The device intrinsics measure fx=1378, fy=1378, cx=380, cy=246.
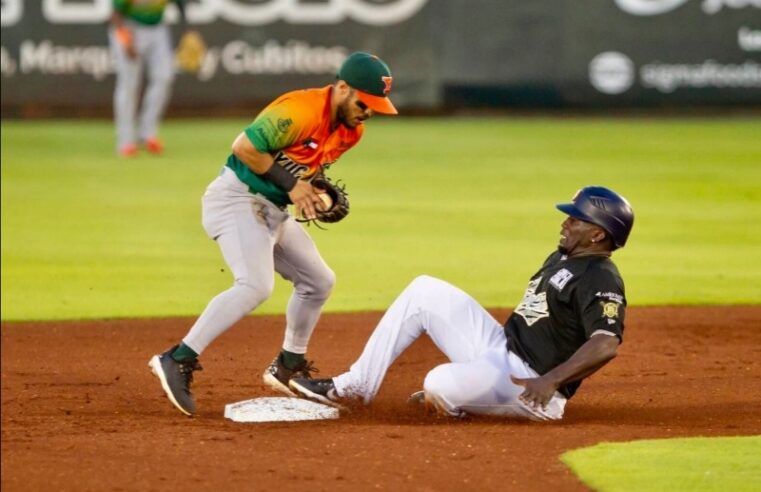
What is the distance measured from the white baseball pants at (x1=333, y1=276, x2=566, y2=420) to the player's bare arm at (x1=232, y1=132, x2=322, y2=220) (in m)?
0.67

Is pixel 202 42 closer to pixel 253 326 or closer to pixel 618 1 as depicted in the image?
pixel 618 1

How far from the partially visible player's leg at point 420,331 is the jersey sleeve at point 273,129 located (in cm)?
101

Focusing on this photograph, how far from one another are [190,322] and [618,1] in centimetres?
1348

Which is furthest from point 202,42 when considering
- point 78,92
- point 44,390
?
point 44,390

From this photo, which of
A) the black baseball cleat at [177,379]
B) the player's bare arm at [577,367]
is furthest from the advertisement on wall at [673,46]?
the player's bare arm at [577,367]

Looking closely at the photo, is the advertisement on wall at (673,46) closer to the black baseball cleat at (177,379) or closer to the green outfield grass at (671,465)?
the black baseball cleat at (177,379)

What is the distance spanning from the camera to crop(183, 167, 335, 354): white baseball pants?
277 inches

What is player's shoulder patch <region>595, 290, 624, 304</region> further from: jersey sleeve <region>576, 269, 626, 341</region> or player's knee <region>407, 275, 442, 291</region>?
player's knee <region>407, 275, 442, 291</region>

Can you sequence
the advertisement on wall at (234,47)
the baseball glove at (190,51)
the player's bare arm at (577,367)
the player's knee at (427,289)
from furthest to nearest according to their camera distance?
the baseball glove at (190,51) → the advertisement on wall at (234,47) → the player's knee at (427,289) → the player's bare arm at (577,367)

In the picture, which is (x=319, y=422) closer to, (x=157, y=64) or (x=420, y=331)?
(x=420, y=331)

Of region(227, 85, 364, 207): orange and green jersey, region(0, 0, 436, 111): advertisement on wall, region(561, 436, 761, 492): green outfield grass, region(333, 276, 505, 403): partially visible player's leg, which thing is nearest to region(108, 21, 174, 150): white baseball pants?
region(0, 0, 436, 111): advertisement on wall

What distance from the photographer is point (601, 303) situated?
654 cm

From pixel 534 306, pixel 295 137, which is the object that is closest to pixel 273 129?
pixel 295 137

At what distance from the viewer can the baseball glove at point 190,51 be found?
69.8ft
